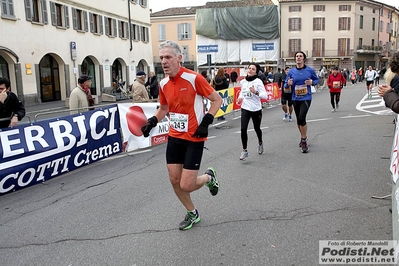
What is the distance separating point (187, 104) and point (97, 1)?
31.1m

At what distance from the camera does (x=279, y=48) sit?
201 ft

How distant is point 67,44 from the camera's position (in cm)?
2839

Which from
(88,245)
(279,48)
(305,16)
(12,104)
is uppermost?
(305,16)

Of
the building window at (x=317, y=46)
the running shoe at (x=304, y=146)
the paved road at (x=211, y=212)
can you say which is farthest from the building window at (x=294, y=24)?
the running shoe at (x=304, y=146)

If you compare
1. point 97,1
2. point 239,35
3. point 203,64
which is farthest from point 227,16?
point 97,1

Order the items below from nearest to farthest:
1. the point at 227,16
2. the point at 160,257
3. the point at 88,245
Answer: the point at 160,257 < the point at 88,245 < the point at 227,16

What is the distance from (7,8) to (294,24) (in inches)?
1889

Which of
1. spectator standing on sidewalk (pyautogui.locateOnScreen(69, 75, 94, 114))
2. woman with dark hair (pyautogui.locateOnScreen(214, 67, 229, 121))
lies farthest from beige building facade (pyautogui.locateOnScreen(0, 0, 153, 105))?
spectator standing on sidewalk (pyautogui.locateOnScreen(69, 75, 94, 114))

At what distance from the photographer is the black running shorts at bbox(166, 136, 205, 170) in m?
4.08

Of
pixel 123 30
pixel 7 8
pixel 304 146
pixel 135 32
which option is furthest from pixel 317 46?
pixel 304 146

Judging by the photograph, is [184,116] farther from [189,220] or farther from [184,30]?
[184,30]

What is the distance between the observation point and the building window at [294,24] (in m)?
61.1

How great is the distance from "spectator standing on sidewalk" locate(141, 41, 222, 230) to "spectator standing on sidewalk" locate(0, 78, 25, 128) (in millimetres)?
3712

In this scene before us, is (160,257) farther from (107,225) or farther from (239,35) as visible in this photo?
(239,35)
